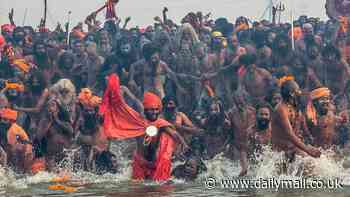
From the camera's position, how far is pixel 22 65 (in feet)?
68.1

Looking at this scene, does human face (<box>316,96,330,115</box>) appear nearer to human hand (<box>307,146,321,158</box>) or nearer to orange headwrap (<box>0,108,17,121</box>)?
human hand (<box>307,146,321,158</box>)

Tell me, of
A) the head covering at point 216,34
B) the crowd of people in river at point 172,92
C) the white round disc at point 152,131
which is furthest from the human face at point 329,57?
the white round disc at point 152,131

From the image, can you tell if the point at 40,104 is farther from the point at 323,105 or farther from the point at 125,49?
the point at 323,105

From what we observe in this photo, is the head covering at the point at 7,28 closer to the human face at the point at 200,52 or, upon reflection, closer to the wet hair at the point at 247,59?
the human face at the point at 200,52

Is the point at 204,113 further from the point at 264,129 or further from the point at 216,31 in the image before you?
the point at 216,31

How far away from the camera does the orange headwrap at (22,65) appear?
20511 millimetres

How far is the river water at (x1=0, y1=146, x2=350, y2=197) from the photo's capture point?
1287 cm

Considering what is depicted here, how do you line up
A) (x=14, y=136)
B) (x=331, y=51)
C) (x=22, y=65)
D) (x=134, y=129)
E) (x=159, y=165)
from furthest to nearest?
(x=22, y=65)
(x=331, y=51)
(x=14, y=136)
(x=134, y=129)
(x=159, y=165)

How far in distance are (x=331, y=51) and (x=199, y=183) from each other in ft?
23.1

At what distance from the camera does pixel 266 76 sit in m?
19.0

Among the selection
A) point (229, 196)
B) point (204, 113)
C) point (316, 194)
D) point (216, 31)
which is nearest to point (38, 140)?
point (204, 113)

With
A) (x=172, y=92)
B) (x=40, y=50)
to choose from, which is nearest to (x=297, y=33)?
(x=172, y=92)

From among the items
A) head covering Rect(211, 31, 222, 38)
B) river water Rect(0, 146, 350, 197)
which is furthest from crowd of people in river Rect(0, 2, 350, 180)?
river water Rect(0, 146, 350, 197)

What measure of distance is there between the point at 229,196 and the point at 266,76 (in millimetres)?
6824
